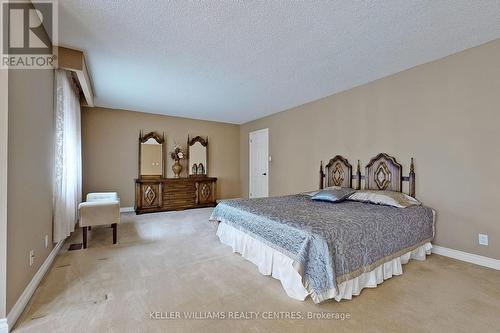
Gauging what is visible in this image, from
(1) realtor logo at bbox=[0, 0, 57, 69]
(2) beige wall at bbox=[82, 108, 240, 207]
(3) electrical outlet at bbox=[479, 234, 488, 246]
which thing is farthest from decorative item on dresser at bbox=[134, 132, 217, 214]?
(3) electrical outlet at bbox=[479, 234, 488, 246]

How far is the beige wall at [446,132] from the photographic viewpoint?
8.24ft

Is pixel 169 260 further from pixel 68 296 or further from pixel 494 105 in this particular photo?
pixel 494 105

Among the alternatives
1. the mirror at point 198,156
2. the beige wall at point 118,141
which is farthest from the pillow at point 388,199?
the beige wall at point 118,141

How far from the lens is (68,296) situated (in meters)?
1.91

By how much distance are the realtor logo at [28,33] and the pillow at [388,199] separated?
12.4 ft

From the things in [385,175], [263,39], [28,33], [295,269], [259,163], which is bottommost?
[295,269]

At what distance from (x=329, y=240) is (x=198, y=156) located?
5.00 meters

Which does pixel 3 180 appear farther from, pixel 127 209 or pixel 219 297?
pixel 127 209

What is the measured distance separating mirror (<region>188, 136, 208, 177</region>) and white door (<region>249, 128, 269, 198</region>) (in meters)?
1.30

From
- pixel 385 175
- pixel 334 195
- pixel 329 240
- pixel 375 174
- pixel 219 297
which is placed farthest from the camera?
pixel 375 174

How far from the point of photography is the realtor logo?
159 centimetres

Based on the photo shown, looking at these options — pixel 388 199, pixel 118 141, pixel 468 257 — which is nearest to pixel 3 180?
pixel 388 199

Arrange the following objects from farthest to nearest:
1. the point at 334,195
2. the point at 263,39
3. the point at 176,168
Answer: the point at 176,168
the point at 334,195
the point at 263,39

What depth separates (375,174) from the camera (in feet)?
11.5
